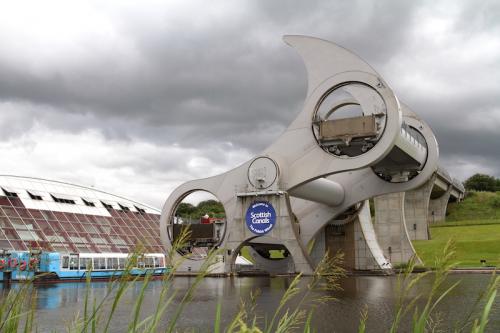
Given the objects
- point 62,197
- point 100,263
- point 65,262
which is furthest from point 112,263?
point 62,197

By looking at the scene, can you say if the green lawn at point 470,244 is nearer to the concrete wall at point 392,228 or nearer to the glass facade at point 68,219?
the concrete wall at point 392,228

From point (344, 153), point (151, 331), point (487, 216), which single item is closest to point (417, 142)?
point (344, 153)

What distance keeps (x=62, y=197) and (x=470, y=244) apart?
1724 inches

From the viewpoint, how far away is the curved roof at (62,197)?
161 feet

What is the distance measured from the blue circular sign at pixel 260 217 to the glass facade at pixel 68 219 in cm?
821

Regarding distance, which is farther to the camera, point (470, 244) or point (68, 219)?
point (470, 244)

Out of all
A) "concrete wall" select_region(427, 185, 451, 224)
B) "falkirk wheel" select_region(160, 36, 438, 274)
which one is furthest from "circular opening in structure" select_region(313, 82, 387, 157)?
"concrete wall" select_region(427, 185, 451, 224)

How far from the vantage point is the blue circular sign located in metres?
41.6

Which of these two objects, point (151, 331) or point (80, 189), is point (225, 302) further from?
point (80, 189)

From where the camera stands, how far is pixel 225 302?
22.4 m

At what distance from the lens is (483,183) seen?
4631 inches

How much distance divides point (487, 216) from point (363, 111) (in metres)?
59.8

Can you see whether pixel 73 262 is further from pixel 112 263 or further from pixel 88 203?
pixel 88 203

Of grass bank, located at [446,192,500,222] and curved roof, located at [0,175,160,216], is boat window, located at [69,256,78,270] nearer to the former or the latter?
curved roof, located at [0,175,160,216]
